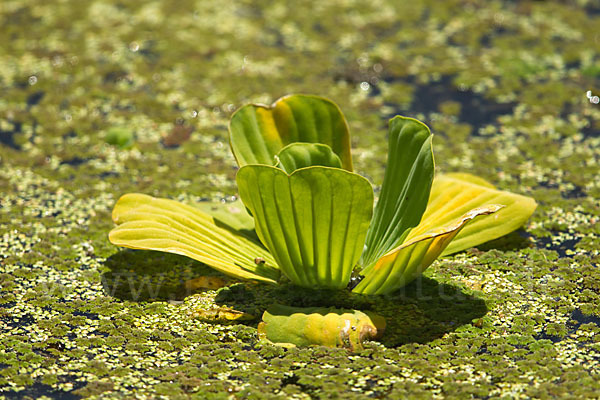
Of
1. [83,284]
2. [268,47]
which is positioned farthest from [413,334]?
[268,47]

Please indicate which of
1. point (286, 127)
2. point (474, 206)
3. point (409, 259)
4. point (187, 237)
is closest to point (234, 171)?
point (286, 127)

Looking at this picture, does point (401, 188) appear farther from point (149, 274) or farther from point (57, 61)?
point (57, 61)

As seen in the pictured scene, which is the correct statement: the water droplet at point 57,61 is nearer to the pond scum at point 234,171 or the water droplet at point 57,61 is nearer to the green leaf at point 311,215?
the pond scum at point 234,171

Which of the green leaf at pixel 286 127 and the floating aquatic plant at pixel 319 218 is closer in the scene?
the floating aquatic plant at pixel 319 218

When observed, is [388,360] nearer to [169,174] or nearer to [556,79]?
[169,174]

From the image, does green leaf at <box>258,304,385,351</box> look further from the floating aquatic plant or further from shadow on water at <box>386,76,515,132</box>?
shadow on water at <box>386,76,515,132</box>

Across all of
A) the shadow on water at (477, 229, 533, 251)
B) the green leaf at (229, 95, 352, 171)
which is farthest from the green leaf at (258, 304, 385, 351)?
the shadow on water at (477, 229, 533, 251)

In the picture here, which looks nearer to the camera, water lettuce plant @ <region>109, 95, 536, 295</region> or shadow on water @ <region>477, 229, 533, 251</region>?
water lettuce plant @ <region>109, 95, 536, 295</region>

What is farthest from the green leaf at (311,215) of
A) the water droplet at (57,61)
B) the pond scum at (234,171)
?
the water droplet at (57,61)
